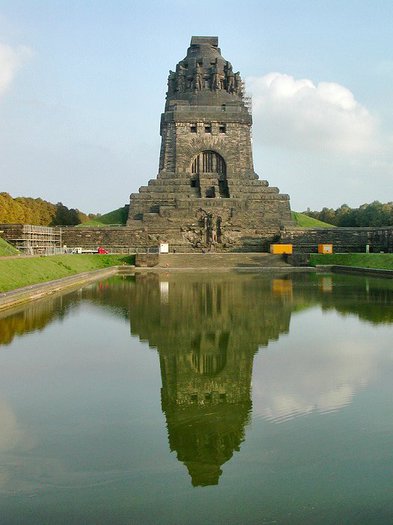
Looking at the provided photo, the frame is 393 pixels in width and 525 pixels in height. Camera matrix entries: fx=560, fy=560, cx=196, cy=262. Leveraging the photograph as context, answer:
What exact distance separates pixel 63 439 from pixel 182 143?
159 ft

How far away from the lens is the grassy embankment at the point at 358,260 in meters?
34.8

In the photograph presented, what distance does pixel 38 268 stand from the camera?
85.1ft

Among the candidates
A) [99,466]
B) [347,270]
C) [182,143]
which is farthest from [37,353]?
[182,143]

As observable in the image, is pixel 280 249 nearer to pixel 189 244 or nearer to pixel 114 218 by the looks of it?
pixel 189 244

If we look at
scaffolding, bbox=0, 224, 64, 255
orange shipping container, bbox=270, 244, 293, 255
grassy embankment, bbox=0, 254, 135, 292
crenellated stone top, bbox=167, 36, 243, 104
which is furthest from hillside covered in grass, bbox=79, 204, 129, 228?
orange shipping container, bbox=270, 244, 293, 255

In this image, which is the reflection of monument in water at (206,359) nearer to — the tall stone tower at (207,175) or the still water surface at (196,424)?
the still water surface at (196,424)

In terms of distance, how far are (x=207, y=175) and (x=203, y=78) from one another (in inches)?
407

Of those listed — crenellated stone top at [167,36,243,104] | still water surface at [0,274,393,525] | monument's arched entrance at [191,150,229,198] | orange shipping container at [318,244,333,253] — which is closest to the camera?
still water surface at [0,274,393,525]

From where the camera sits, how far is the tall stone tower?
1860 inches

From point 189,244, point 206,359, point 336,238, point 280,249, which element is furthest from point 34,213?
point 206,359

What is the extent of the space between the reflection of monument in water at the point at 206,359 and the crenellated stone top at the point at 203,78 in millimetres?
38333

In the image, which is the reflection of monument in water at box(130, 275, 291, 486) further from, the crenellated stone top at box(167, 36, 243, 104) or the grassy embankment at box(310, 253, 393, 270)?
the crenellated stone top at box(167, 36, 243, 104)

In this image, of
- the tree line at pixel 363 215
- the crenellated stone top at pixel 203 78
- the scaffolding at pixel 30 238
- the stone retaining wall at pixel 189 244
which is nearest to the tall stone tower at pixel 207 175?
the crenellated stone top at pixel 203 78

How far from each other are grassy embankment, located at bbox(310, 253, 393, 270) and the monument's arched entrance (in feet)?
41.3
